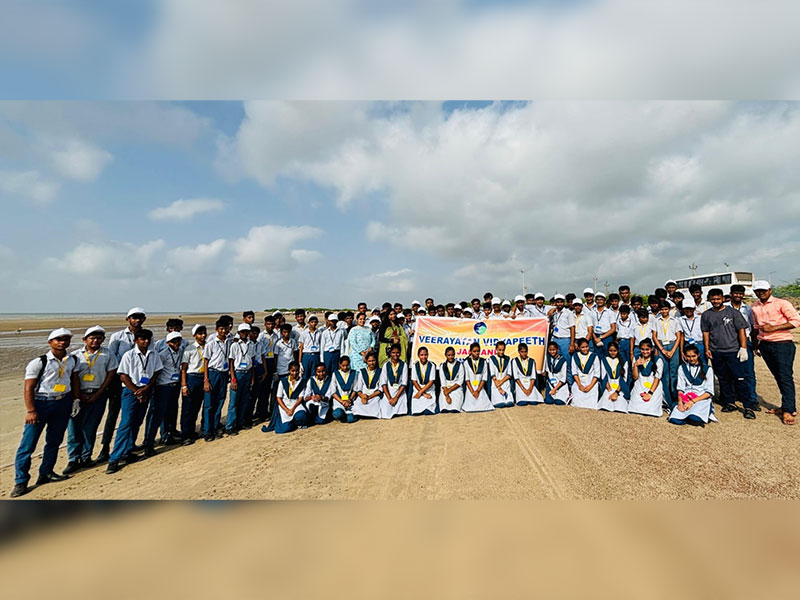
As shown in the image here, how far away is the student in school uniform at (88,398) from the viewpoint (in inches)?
193

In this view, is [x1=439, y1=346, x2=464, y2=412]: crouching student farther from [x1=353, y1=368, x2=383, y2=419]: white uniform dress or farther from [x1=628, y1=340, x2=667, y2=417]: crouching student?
[x1=628, y1=340, x2=667, y2=417]: crouching student

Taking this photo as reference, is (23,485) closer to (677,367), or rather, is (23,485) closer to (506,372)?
(506,372)

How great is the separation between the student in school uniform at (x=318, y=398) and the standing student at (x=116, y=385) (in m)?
2.68

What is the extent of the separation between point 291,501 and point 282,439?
85.4 inches

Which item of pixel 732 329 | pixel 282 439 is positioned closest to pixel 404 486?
pixel 282 439

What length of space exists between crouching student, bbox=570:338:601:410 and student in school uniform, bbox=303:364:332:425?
4509mm

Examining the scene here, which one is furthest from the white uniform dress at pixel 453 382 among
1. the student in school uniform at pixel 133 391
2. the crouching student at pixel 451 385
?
the student in school uniform at pixel 133 391

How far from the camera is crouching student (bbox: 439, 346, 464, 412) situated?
6926 millimetres

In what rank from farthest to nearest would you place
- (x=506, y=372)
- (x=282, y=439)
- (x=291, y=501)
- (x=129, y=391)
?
(x=506, y=372) < (x=282, y=439) < (x=129, y=391) < (x=291, y=501)

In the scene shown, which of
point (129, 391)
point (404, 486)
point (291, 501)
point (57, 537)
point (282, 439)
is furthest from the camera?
point (282, 439)

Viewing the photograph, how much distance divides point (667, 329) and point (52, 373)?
30.0ft

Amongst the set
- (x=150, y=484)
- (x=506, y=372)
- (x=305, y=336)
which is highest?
(x=305, y=336)

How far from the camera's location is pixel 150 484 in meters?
4.39

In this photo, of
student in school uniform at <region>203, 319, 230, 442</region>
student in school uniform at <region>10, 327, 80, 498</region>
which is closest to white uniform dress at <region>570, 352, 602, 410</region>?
student in school uniform at <region>203, 319, 230, 442</region>
